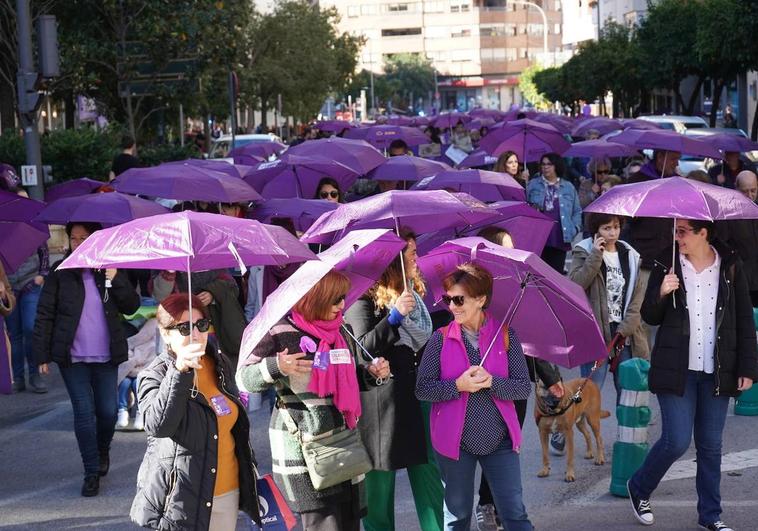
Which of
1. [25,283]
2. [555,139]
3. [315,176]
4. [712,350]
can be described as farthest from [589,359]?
[555,139]

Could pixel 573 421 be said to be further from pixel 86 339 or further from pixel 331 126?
pixel 331 126

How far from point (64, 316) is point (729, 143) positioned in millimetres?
10720

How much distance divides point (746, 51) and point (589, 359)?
2713 centimetres

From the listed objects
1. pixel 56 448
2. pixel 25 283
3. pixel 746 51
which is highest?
pixel 746 51

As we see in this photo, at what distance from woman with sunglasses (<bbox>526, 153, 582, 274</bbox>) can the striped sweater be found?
846cm

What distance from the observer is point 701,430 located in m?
7.04

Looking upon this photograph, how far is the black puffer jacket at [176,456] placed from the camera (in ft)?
17.3

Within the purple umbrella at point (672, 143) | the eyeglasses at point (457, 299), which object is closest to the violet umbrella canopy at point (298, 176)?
the purple umbrella at point (672, 143)

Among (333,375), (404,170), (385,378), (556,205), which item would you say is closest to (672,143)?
(556,205)

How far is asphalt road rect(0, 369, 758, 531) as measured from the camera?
7.57 m

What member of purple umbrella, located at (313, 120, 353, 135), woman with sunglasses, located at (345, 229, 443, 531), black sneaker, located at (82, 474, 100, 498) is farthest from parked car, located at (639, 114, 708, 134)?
woman with sunglasses, located at (345, 229, 443, 531)

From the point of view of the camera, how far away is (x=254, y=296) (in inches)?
392

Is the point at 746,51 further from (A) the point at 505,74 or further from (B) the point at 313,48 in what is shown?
(A) the point at 505,74

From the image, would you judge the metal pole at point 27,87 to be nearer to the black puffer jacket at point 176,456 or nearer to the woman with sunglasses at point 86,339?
the woman with sunglasses at point 86,339
